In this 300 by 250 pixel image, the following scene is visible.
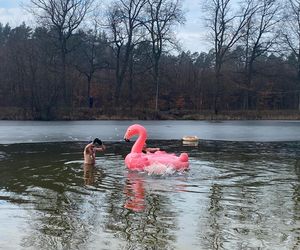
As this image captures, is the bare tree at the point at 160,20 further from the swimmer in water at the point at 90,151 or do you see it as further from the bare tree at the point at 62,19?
the swimmer in water at the point at 90,151

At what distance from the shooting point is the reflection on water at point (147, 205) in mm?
6160

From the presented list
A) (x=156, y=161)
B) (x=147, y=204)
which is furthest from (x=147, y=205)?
(x=156, y=161)

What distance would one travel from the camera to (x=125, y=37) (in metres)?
48.2

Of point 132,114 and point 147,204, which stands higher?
point 132,114

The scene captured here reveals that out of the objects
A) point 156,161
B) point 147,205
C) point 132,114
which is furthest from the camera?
point 132,114

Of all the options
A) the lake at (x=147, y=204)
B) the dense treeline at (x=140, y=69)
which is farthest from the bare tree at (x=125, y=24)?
the lake at (x=147, y=204)

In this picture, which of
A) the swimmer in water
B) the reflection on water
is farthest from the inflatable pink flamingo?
the swimmer in water

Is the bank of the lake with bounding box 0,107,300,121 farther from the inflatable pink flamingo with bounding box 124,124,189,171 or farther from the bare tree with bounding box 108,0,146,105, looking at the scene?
the inflatable pink flamingo with bounding box 124,124,189,171

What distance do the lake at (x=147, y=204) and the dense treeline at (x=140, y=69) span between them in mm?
29210

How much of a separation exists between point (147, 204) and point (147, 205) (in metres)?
0.09

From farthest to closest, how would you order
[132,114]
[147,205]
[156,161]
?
1. [132,114]
2. [156,161]
3. [147,205]

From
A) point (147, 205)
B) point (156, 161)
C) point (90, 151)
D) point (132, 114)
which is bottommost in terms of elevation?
point (147, 205)

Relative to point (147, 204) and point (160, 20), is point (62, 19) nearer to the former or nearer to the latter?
point (160, 20)

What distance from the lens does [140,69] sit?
173 feet
